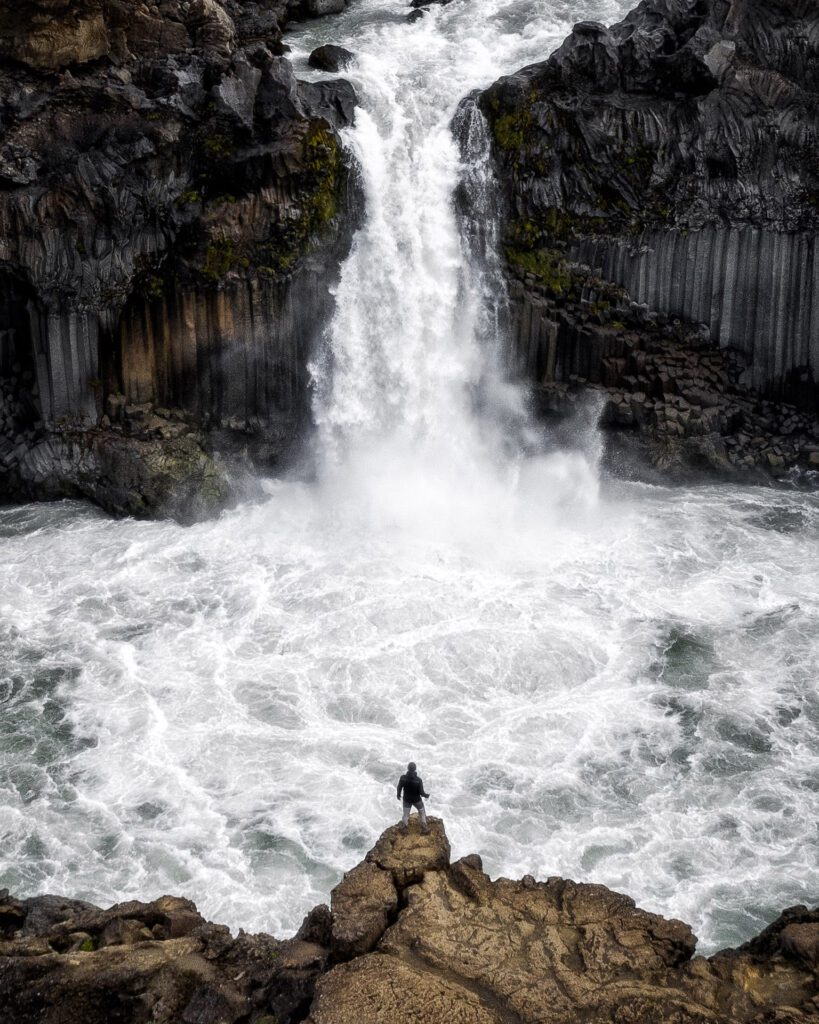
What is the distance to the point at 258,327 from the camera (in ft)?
97.5

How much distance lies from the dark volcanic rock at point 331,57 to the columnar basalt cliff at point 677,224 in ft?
14.6

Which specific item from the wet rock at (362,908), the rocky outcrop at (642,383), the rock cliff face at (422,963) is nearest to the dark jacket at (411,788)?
the rock cliff face at (422,963)

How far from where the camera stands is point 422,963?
1253cm

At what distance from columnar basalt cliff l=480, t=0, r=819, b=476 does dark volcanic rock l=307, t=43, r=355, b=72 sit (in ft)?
14.6

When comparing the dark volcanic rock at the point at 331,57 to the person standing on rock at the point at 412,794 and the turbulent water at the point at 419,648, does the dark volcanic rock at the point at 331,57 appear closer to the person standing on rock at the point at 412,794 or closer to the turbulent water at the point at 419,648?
the turbulent water at the point at 419,648

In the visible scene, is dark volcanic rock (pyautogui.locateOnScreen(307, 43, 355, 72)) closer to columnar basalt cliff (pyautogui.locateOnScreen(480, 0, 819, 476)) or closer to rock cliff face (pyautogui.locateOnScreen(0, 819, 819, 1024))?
columnar basalt cliff (pyautogui.locateOnScreen(480, 0, 819, 476))

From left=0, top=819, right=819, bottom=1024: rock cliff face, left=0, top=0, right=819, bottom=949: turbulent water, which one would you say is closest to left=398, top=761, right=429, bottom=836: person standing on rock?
left=0, top=819, right=819, bottom=1024: rock cliff face

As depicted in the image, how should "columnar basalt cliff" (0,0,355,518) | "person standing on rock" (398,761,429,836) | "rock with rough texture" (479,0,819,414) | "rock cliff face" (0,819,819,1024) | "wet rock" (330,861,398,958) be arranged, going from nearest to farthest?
"rock cliff face" (0,819,819,1024), "wet rock" (330,861,398,958), "person standing on rock" (398,761,429,836), "columnar basalt cliff" (0,0,355,518), "rock with rough texture" (479,0,819,414)

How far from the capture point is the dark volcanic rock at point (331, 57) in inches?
1265

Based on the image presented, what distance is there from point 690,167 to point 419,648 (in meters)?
16.5

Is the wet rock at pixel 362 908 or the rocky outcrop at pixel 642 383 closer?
the wet rock at pixel 362 908

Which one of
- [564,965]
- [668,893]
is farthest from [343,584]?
[564,965]

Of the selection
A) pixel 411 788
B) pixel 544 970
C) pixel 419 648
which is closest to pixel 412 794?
pixel 411 788

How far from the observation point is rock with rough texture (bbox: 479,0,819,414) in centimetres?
3030
